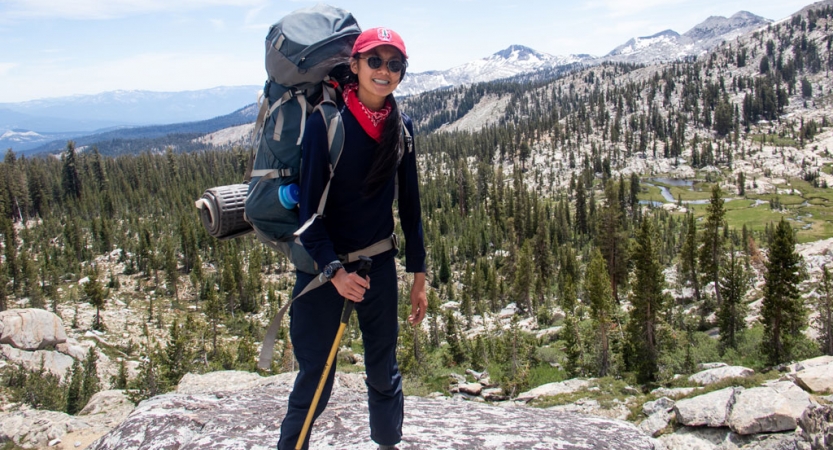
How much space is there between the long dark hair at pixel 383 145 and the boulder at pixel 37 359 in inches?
1963

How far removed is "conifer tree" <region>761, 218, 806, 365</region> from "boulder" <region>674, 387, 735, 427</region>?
22736 millimetres

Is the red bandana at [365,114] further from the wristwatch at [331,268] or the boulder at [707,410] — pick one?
the boulder at [707,410]

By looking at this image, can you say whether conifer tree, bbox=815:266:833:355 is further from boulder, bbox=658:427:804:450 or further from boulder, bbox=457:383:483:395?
boulder, bbox=658:427:804:450

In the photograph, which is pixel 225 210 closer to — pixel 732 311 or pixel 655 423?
pixel 655 423

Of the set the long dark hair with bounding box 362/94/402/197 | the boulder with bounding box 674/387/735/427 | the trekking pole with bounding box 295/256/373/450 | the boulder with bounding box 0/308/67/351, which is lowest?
the boulder with bounding box 0/308/67/351

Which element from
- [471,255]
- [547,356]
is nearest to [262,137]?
[547,356]

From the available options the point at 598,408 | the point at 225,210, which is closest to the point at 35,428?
the point at 225,210

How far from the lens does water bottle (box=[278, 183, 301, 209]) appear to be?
346 cm

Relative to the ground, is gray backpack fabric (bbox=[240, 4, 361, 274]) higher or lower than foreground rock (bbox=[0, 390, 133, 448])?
higher

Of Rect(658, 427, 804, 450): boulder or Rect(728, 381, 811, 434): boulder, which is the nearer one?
Rect(658, 427, 804, 450): boulder

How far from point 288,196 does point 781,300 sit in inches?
1332

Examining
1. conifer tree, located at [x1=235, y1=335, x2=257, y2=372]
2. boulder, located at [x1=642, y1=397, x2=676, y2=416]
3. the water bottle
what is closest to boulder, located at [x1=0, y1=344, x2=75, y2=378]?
conifer tree, located at [x1=235, y1=335, x2=257, y2=372]

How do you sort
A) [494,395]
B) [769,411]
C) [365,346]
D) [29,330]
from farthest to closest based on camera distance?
[29,330] < [494,395] < [769,411] < [365,346]

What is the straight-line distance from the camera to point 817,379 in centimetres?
1370
